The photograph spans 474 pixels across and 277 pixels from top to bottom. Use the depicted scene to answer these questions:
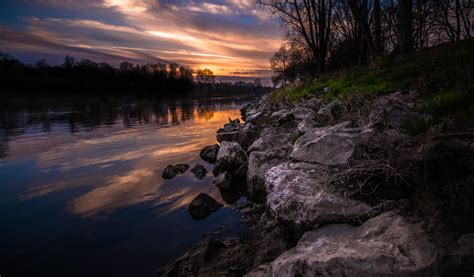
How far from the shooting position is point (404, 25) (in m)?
9.18

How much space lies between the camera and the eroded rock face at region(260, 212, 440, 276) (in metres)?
1.69

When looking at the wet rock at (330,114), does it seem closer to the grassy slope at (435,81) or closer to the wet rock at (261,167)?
the grassy slope at (435,81)

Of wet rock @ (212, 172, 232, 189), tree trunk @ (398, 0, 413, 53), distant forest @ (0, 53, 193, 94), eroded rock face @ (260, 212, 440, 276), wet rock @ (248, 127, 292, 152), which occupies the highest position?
distant forest @ (0, 53, 193, 94)

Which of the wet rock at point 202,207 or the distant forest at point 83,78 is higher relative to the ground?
the distant forest at point 83,78

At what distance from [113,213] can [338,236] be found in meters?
A: 3.62

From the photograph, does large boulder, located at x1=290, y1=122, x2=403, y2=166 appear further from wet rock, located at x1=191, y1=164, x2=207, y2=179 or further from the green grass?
wet rock, located at x1=191, y1=164, x2=207, y2=179

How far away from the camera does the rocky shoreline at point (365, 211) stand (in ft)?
5.71

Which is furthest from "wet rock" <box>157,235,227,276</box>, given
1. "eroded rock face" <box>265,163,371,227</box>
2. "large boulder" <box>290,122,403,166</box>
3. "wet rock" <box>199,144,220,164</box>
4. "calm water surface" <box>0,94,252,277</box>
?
"wet rock" <box>199,144,220,164</box>

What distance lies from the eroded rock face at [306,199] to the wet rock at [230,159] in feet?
8.85

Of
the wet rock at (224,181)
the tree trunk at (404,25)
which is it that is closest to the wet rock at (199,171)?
the wet rock at (224,181)

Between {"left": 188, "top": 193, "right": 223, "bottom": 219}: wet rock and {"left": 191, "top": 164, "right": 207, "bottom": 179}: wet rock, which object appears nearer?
{"left": 188, "top": 193, "right": 223, "bottom": 219}: wet rock

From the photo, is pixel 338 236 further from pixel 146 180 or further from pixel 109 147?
pixel 109 147

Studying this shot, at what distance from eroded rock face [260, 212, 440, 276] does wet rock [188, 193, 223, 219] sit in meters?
2.41

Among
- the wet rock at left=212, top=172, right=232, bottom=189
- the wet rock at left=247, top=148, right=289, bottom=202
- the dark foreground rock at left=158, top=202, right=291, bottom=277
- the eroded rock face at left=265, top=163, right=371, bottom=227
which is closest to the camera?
the eroded rock face at left=265, top=163, right=371, bottom=227
